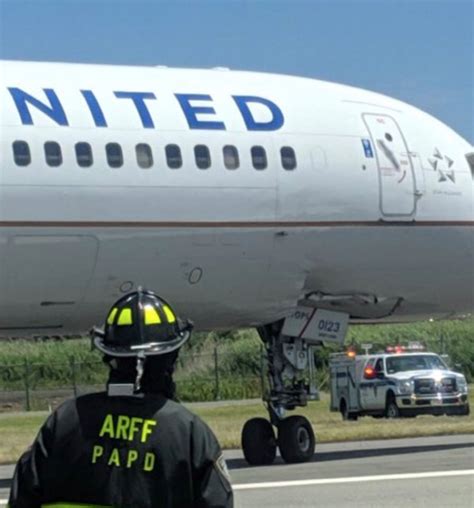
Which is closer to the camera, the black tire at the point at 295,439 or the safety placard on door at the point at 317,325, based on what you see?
the black tire at the point at 295,439

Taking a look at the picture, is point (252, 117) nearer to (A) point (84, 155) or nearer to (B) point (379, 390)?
(A) point (84, 155)

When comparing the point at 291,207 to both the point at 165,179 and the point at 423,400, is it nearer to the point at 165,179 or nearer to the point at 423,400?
the point at 165,179

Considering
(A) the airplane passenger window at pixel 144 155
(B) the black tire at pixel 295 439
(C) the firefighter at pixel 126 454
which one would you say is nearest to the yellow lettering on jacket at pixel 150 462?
(C) the firefighter at pixel 126 454

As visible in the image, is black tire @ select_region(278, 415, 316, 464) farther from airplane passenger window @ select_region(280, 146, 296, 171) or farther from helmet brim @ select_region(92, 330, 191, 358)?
helmet brim @ select_region(92, 330, 191, 358)

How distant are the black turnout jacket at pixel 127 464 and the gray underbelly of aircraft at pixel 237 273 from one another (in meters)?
11.2

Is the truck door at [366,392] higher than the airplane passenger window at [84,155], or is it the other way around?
the airplane passenger window at [84,155]

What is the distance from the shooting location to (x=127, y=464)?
4.84 m

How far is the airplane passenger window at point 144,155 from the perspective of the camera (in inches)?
667

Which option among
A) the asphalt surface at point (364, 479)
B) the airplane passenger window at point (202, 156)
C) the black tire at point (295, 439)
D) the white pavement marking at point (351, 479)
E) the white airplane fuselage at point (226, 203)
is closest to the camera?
the asphalt surface at point (364, 479)

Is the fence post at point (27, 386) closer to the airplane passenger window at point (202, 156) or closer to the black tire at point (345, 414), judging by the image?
the black tire at point (345, 414)

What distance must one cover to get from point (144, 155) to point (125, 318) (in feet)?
39.4

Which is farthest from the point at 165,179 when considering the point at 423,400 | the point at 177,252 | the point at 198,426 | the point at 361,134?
the point at 423,400

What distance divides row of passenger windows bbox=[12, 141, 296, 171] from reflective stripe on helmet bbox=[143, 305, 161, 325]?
11.2 m

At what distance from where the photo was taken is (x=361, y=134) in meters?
18.8
